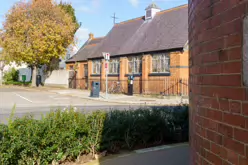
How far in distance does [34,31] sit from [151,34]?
43.6ft

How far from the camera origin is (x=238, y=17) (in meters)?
1.65

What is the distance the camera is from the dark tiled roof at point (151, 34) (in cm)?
2375

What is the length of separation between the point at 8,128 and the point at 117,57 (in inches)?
988

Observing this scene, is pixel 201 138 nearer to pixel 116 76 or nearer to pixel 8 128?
pixel 8 128

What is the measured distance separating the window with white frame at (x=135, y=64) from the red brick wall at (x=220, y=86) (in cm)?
2387

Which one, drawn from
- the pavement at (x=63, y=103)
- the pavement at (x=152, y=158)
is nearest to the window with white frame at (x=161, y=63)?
the pavement at (x=63, y=103)

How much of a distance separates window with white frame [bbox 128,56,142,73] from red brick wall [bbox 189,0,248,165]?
23867mm

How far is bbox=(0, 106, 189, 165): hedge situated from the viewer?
4.30 metres

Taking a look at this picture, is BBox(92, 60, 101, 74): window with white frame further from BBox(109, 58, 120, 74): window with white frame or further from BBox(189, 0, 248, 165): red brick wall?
BBox(189, 0, 248, 165): red brick wall

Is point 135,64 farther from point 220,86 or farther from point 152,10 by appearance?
point 220,86

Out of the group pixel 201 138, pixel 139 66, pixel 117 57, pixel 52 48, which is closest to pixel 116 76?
pixel 117 57

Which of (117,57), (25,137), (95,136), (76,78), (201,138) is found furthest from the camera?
(76,78)

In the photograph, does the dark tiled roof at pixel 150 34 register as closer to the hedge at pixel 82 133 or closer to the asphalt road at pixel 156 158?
the hedge at pixel 82 133

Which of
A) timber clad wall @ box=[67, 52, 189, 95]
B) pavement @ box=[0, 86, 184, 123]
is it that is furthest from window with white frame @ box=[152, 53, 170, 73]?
pavement @ box=[0, 86, 184, 123]
